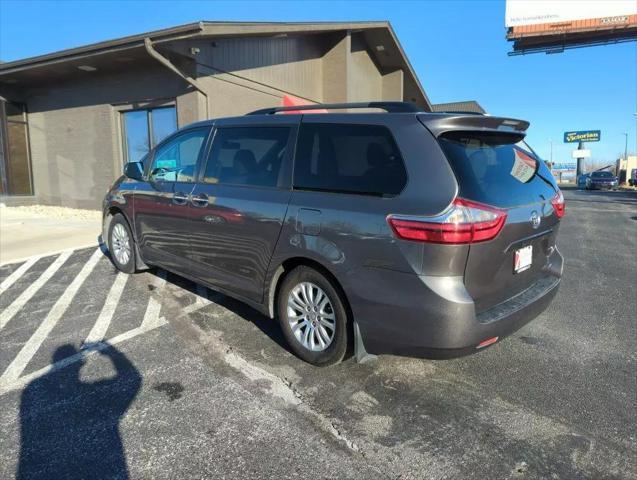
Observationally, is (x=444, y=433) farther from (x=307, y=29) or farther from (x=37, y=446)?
(x=307, y=29)

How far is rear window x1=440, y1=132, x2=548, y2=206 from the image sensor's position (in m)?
2.79

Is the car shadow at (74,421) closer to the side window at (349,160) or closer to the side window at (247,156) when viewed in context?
the side window at (247,156)

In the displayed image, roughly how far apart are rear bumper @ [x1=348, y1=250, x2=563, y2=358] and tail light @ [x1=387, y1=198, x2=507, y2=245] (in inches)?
9.3

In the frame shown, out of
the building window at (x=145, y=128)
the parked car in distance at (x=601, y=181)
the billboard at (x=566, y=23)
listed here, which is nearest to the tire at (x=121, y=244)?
the building window at (x=145, y=128)

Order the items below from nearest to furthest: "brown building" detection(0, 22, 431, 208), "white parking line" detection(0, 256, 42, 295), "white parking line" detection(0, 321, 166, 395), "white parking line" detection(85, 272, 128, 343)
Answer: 1. "white parking line" detection(0, 321, 166, 395)
2. "white parking line" detection(85, 272, 128, 343)
3. "white parking line" detection(0, 256, 42, 295)
4. "brown building" detection(0, 22, 431, 208)

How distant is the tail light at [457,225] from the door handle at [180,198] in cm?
235

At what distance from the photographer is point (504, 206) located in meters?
2.86

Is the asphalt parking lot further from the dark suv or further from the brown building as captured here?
the brown building

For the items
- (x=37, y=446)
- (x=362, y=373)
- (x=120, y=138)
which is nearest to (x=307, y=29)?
(x=120, y=138)

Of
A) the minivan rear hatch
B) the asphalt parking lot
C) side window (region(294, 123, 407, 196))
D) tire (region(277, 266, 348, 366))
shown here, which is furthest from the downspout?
the minivan rear hatch

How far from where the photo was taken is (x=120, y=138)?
11.9 meters

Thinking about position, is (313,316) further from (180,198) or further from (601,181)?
(601,181)

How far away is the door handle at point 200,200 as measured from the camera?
4.14 metres

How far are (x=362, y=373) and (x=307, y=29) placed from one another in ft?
35.5
